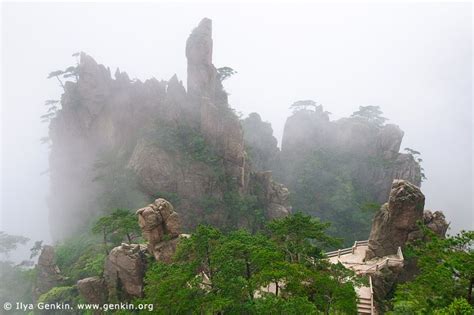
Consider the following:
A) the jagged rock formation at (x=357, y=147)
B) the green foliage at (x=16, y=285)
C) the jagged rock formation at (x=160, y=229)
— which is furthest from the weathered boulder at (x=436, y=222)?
the green foliage at (x=16, y=285)

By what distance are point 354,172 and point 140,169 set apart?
34.6 metres

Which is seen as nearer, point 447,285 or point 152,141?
point 447,285

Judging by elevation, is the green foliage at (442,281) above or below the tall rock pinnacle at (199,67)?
below

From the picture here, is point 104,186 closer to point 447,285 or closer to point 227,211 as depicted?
Answer: point 227,211

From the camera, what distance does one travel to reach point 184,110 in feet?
135

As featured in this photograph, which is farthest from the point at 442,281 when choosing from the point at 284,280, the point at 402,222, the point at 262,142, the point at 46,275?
the point at 262,142

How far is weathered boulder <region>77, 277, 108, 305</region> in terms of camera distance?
2003cm

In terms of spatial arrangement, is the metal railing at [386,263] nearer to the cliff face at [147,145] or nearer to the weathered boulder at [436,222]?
the weathered boulder at [436,222]

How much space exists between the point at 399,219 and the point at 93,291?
20.4 metres

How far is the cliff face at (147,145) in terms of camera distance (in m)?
37.2

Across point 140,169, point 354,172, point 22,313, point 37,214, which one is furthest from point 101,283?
point 37,214

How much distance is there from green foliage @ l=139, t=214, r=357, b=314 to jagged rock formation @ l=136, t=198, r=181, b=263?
4735mm

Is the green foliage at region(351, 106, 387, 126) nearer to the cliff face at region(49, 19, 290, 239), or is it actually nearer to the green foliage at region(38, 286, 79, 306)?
the cliff face at region(49, 19, 290, 239)

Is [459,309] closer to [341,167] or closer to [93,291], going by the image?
[93,291]
